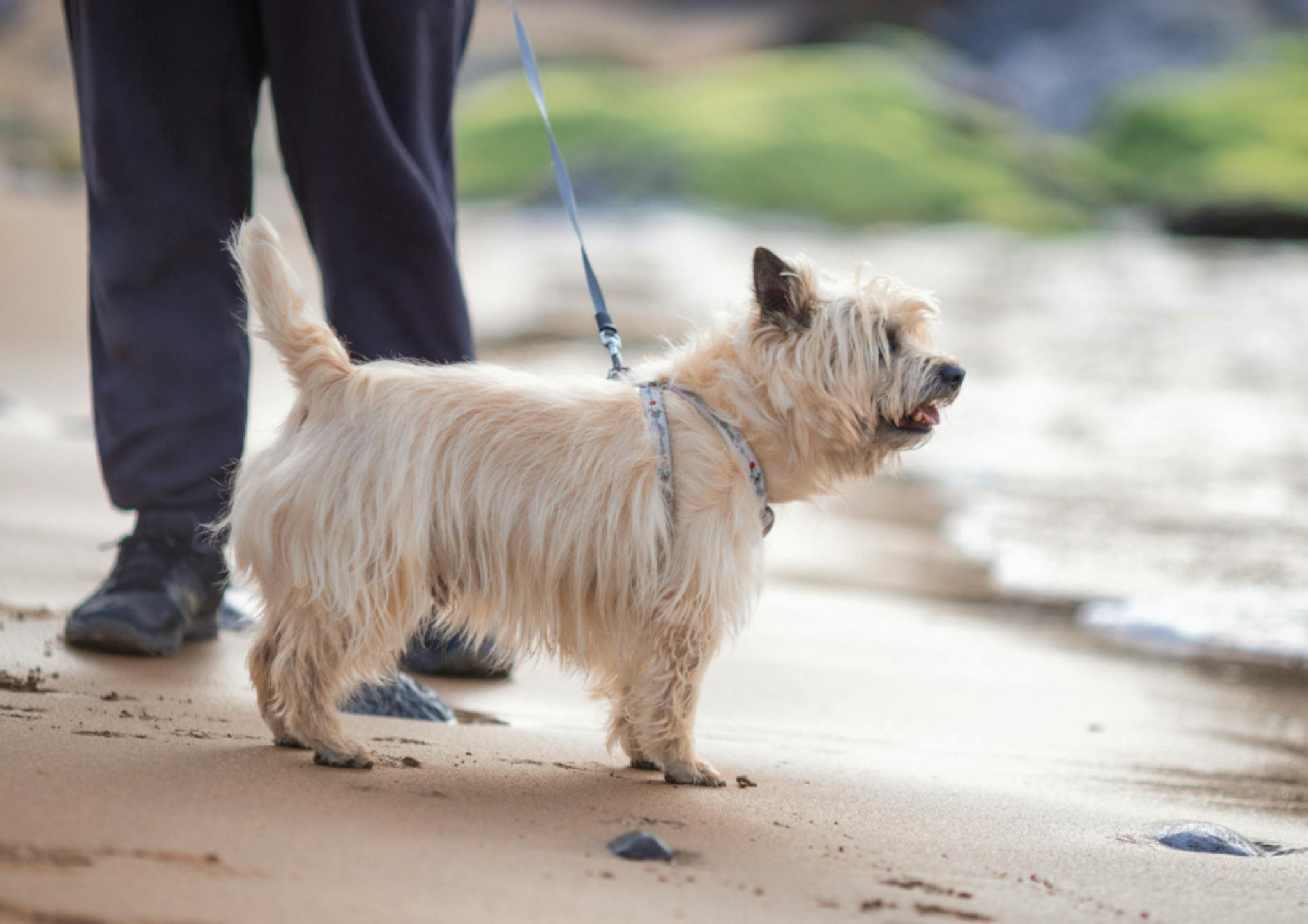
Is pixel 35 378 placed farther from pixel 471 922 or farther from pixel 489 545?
pixel 471 922

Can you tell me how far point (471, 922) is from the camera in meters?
1.77

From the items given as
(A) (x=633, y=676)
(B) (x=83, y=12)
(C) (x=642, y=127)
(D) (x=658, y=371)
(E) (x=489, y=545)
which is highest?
(C) (x=642, y=127)

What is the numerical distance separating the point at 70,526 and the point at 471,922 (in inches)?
120

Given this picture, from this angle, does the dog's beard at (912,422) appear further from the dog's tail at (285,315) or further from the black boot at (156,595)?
the black boot at (156,595)

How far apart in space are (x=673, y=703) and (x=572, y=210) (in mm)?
1246

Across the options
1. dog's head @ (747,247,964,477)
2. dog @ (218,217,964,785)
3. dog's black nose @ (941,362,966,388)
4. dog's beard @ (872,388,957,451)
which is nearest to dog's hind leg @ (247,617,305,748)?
dog @ (218,217,964,785)

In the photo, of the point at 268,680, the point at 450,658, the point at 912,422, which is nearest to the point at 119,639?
the point at 268,680

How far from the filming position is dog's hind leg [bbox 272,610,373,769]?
2516 millimetres

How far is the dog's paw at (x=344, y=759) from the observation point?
249cm

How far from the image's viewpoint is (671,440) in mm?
2678

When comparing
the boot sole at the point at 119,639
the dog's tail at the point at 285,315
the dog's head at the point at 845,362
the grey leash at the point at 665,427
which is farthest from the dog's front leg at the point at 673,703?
the boot sole at the point at 119,639

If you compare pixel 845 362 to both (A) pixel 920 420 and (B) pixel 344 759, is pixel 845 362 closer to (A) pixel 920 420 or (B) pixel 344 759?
(A) pixel 920 420

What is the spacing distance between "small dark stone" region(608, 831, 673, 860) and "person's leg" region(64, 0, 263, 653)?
147cm

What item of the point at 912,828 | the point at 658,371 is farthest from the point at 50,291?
the point at 912,828
